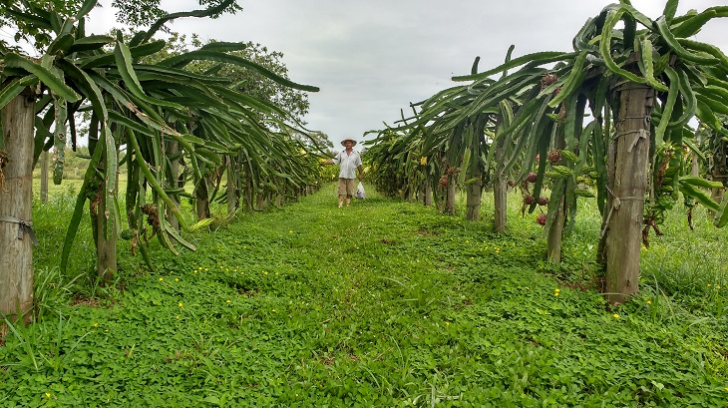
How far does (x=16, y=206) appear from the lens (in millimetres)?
2477

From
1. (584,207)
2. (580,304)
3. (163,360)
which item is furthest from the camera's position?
(584,207)

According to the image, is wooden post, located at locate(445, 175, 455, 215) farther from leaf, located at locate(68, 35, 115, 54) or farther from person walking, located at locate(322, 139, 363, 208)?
leaf, located at locate(68, 35, 115, 54)

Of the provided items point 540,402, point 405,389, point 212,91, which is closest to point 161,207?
point 212,91

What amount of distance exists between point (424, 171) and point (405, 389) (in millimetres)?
6582

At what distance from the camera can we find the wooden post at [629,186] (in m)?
2.95

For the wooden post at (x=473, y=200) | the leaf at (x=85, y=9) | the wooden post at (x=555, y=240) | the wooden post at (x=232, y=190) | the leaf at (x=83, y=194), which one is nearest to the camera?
the leaf at (x=83, y=194)

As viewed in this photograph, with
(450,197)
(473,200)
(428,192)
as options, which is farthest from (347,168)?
(473,200)

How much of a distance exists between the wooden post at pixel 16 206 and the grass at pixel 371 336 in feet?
0.64

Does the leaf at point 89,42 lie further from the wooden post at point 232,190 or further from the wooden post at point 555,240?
the wooden post at point 555,240

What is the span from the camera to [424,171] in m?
8.61

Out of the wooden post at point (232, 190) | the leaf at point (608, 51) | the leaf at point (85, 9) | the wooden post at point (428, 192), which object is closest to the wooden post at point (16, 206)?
the leaf at point (85, 9)

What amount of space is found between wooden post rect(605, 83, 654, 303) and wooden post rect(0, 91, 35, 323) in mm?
3454

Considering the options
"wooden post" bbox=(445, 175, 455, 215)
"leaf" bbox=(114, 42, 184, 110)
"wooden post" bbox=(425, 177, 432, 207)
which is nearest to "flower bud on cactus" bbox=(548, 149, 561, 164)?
"leaf" bbox=(114, 42, 184, 110)

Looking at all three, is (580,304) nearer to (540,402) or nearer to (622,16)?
(540,402)
